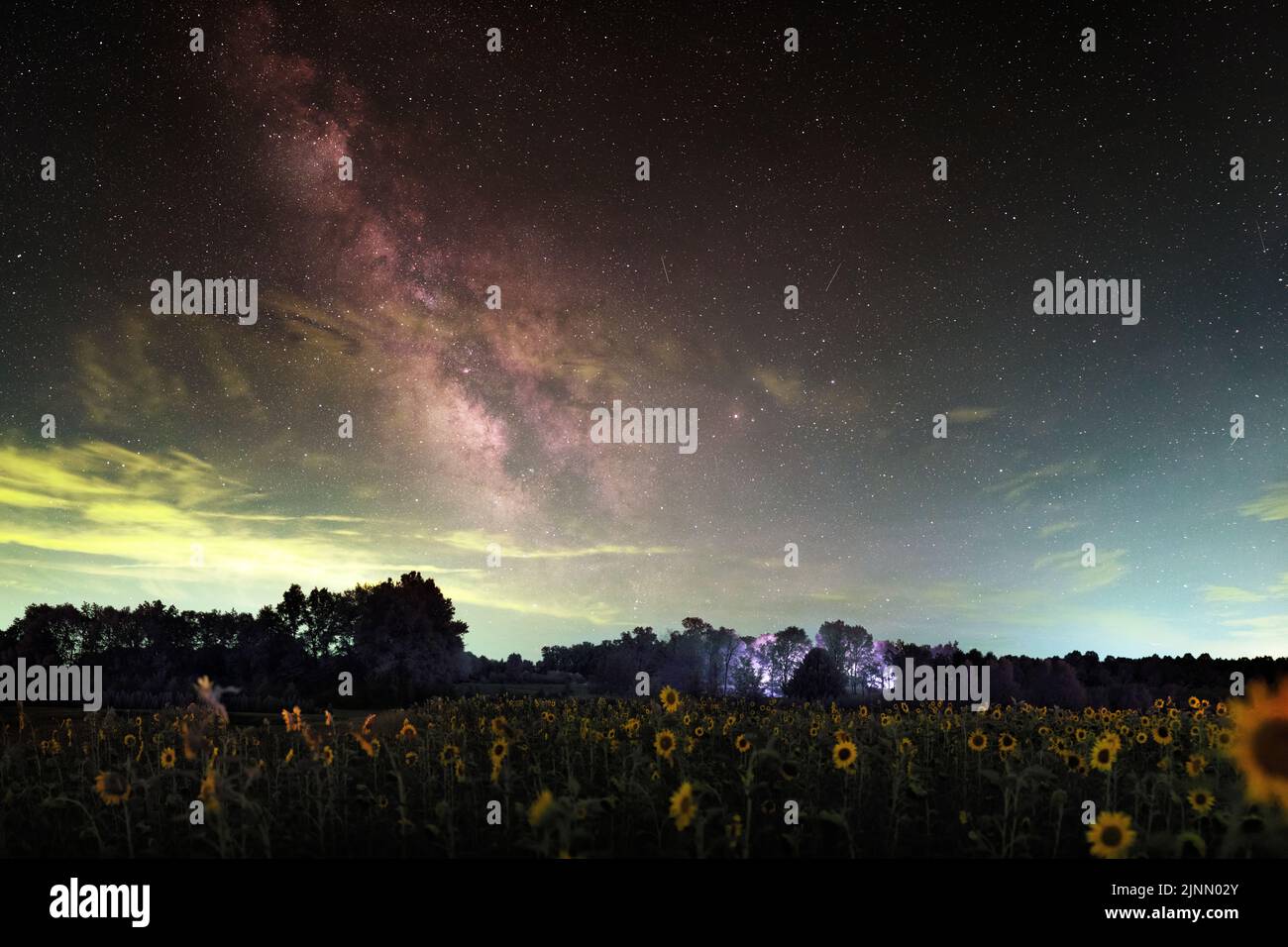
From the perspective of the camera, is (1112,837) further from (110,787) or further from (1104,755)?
(110,787)

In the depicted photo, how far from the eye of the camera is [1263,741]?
7012 mm

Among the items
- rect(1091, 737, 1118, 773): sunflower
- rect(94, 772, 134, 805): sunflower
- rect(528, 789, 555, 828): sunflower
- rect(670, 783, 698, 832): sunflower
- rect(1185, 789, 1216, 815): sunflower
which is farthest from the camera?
rect(1091, 737, 1118, 773): sunflower

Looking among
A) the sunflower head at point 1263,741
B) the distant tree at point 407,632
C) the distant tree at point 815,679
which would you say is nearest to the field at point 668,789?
the sunflower head at point 1263,741

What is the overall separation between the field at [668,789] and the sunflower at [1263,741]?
0.02m

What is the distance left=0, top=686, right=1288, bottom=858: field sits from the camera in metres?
8.55

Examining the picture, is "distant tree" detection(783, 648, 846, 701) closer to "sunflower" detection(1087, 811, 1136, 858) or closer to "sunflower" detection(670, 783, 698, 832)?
"sunflower" detection(1087, 811, 1136, 858)

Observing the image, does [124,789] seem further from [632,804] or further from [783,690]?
[783,690]

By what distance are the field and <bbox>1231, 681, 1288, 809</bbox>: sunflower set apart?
0.02 metres

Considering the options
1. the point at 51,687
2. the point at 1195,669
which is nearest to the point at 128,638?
the point at 51,687

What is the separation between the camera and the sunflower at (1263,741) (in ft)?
22.7

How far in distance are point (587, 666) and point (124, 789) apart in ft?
111

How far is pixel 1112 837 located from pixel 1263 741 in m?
1.88

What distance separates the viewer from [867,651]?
4038cm

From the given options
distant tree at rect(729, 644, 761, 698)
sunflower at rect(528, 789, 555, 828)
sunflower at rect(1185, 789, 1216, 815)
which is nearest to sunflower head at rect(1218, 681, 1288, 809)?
sunflower at rect(1185, 789, 1216, 815)
